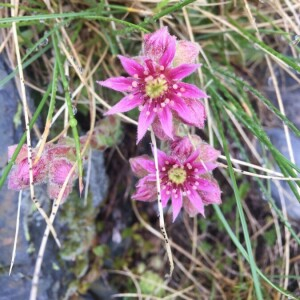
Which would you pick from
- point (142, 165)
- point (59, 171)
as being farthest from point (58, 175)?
point (142, 165)

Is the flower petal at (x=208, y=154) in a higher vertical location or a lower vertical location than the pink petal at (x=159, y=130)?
lower

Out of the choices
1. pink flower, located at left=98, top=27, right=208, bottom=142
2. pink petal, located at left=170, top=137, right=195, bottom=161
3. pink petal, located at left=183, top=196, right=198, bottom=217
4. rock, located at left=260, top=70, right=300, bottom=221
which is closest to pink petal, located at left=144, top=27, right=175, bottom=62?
pink flower, located at left=98, top=27, right=208, bottom=142

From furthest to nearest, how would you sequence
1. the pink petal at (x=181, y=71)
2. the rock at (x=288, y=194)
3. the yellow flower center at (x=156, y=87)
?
the rock at (x=288, y=194), the yellow flower center at (x=156, y=87), the pink petal at (x=181, y=71)

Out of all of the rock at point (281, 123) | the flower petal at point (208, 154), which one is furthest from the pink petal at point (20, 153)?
the rock at point (281, 123)

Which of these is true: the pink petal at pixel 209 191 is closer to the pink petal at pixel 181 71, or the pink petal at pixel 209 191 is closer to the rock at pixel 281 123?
the pink petal at pixel 181 71

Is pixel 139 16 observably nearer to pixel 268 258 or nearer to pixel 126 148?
pixel 126 148

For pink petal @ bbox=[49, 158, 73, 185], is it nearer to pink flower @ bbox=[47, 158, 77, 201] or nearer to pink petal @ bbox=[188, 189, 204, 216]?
pink flower @ bbox=[47, 158, 77, 201]
